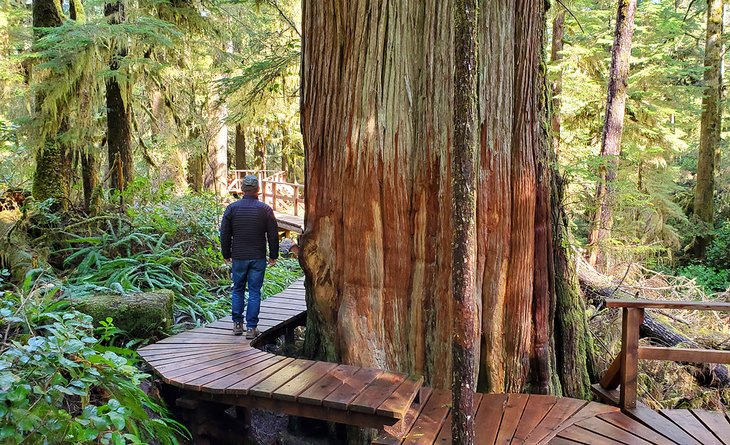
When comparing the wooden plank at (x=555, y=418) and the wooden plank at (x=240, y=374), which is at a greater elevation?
the wooden plank at (x=240, y=374)

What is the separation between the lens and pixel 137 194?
9.15 meters

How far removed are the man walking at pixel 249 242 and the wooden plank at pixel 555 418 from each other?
2.94 metres

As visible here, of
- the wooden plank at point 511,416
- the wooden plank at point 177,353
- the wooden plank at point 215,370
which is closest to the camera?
the wooden plank at point 511,416

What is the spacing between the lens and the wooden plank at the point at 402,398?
11.9 ft

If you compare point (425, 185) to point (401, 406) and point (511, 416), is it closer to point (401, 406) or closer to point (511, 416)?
point (401, 406)

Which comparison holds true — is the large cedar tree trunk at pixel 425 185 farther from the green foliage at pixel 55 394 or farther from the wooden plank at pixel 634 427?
the green foliage at pixel 55 394

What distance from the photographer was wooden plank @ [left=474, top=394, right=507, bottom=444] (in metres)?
3.52

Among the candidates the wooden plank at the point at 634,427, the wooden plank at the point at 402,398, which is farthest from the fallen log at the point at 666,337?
the wooden plank at the point at 402,398

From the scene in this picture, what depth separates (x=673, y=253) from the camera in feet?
52.6

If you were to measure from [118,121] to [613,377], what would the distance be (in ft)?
27.0

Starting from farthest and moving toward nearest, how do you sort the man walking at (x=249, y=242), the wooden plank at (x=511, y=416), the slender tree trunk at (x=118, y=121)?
the slender tree trunk at (x=118, y=121), the man walking at (x=249, y=242), the wooden plank at (x=511, y=416)

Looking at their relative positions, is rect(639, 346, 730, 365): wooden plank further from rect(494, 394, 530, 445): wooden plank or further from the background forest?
the background forest

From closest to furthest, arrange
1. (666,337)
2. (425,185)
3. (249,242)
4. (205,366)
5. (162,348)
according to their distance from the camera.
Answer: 1. (425,185)
2. (205,366)
3. (162,348)
4. (249,242)
5. (666,337)

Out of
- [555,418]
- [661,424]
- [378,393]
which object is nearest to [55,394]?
[378,393]
